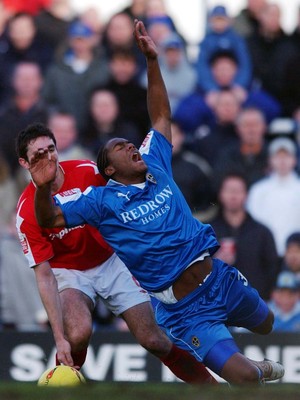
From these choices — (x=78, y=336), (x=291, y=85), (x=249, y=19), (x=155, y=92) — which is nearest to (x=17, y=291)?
(x=78, y=336)

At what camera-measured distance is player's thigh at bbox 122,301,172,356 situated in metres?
9.52

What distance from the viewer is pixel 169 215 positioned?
9031mm

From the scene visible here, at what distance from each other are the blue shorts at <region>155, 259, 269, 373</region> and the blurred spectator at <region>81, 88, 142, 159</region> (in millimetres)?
4954

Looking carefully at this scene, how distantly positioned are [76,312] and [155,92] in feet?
5.91

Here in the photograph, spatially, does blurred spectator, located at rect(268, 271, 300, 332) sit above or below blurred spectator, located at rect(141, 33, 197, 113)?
below

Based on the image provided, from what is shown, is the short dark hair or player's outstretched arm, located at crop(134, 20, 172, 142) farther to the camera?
player's outstretched arm, located at crop(134, 20, 172, 142)

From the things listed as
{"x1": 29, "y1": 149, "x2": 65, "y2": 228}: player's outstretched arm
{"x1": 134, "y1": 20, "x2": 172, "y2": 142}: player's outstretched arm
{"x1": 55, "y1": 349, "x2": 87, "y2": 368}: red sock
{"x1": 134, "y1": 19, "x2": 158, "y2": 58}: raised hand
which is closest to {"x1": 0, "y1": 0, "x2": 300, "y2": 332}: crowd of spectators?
Result: {"x1": 55, "y1": 349, "x2": 87, "y2": 368}: red sock

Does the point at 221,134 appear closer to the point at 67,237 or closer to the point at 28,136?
the point at 67,237

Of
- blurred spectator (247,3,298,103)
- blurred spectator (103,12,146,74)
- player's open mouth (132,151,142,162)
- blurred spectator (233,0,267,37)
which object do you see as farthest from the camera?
blurred spectator (233,0,267,37)

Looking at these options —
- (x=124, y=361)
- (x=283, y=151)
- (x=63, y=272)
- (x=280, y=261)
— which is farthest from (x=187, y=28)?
(x=63, y=272)

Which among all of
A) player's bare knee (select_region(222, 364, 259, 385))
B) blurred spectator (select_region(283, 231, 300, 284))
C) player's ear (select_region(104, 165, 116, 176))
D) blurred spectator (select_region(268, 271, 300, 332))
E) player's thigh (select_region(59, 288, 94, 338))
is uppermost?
player's ear (select_region(104, 165, 116, 176))

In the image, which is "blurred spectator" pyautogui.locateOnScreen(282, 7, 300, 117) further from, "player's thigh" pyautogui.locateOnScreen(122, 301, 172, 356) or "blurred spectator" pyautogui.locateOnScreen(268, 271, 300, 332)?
"player's thigh" pyautogui.locateOnScreen(122, 301, 172, 356)

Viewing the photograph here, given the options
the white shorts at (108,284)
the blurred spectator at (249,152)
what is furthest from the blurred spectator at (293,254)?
the white shorts at (108,284)

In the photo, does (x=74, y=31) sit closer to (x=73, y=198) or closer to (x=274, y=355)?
(x=274, y=355)
